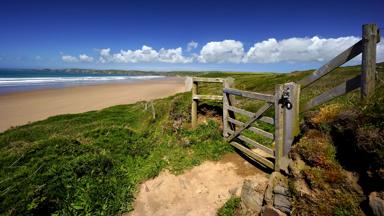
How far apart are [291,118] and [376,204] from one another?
242 centimetres

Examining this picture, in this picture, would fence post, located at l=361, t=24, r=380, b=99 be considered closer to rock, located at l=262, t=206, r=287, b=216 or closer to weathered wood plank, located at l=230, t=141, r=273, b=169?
rock, located at l=262, t=206, r=287, b=216

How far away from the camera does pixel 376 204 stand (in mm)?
3332

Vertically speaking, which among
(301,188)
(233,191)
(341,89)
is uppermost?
(341,89)

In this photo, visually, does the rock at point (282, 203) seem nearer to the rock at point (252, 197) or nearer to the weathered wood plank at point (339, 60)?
the rock at point (252, 197)

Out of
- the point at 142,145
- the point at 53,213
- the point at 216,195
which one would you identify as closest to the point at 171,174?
the point at 216,195

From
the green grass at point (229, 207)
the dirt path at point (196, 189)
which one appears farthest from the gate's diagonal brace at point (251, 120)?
the green grass at point (229, 207)

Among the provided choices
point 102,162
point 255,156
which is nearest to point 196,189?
point 255,156

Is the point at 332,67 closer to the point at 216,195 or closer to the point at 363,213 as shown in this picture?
the point at 363,213

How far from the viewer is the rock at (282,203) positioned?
14.6 feet

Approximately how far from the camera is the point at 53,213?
5398 mm

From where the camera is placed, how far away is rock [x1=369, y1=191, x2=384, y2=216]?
3.27m

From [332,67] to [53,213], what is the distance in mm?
6668

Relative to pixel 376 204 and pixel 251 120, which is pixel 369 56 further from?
pixel 251 120

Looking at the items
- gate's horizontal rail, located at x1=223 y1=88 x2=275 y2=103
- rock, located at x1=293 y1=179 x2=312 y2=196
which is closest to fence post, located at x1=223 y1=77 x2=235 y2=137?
gate's horizontal rail, located at x1=223 y1=88 x2=275 y2=103
